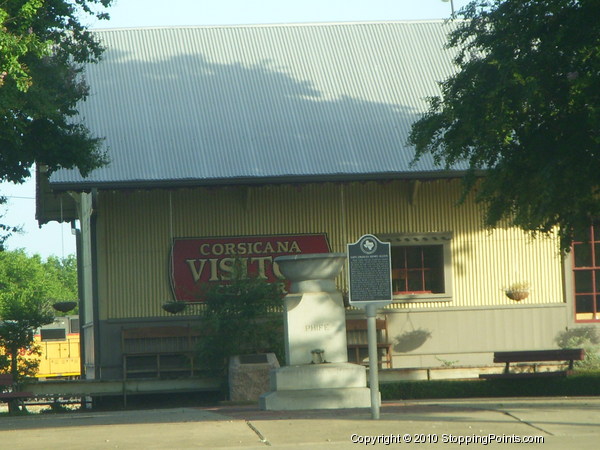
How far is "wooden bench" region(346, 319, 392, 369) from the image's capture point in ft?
66.6

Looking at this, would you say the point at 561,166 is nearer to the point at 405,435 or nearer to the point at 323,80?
the point at 405,435

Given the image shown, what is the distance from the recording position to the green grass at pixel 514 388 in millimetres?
17219

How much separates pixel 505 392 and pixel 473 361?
10.6 ft

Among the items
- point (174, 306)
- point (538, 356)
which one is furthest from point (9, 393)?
point (538, 356)

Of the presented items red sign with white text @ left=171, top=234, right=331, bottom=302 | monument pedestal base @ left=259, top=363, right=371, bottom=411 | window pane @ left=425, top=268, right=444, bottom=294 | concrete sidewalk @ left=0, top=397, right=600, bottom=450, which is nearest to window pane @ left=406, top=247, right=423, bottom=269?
window pane @ left=425, top=268, right=444, bottom=294

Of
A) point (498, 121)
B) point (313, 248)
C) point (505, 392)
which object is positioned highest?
point (498, 121)

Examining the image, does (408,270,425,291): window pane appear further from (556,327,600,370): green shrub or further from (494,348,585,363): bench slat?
(494,348,585,363): bench slat

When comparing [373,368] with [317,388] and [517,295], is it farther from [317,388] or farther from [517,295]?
[517,295]

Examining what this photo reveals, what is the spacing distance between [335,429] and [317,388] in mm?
2731

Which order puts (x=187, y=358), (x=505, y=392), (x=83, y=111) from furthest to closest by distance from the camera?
(x=83, y=111), (x=187, y=358), (x=505, y=392)

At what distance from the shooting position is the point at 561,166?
13180 mm

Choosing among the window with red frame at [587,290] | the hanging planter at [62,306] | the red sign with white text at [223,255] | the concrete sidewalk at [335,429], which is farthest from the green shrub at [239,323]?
the window with red frame at [587,290]

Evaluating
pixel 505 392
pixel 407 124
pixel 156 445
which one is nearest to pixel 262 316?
pixel 505 392

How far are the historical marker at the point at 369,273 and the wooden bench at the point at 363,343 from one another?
29.9 ft
